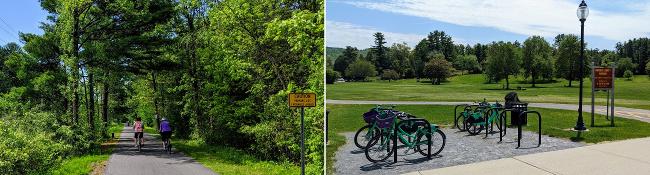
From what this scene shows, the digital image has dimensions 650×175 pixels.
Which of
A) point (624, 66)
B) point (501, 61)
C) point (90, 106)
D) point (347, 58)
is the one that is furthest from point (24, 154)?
point (90, 106)

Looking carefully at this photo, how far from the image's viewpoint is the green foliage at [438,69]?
18.0 ft

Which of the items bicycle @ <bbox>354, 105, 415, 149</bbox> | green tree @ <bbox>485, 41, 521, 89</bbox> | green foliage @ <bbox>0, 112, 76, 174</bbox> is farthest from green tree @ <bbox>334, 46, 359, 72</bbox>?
→ green foliage @ <bbox>0, 112, 76, 174</bbox>

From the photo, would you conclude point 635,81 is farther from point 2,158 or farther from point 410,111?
point 2,158

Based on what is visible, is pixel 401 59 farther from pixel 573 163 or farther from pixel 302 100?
pixel 573 163

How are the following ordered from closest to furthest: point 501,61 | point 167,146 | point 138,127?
1. point 501,61
2. point 167,146
3. point 138,127

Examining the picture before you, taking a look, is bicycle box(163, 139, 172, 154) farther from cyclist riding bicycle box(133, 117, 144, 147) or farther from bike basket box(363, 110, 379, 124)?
bike basket box(363, 110, 379, 124)

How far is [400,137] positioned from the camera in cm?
605

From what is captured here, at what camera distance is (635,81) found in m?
7.04

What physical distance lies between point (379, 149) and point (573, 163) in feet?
8.06

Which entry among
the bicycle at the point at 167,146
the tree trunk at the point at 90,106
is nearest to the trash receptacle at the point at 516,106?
the bicycle at the point at 167,146

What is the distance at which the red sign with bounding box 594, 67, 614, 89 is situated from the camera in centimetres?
704

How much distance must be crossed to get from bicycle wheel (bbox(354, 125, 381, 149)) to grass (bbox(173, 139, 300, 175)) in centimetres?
479

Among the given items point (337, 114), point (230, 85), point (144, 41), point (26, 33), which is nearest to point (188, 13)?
point (144, 41)

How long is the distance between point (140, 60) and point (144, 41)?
841 mm
